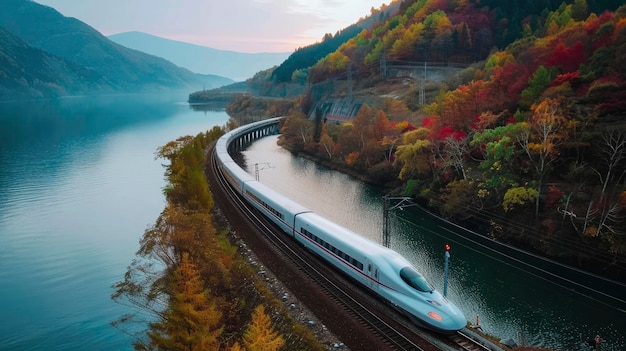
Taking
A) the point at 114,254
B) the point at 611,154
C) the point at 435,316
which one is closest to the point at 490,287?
the point at 435,316

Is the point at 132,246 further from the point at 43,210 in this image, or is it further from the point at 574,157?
the point at 574,157

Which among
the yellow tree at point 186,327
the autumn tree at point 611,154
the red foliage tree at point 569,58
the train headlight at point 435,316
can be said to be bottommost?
the train headlight at point 435,316

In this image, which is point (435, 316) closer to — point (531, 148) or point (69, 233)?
point (531, 148)

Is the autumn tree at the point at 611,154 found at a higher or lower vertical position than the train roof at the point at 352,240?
higher

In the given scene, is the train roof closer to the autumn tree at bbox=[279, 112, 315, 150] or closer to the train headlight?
the train headlight

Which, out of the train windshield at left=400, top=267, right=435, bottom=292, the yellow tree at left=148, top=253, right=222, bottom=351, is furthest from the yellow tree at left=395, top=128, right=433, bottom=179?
the yellow tree at left=148, top=253, right=222, bottom=351

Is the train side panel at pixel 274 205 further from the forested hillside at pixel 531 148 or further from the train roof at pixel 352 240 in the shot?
the forested hillside at pixel 531 148

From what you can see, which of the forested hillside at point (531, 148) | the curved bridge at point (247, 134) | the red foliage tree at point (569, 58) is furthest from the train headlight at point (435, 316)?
the curved bridge at point (247, 134)
